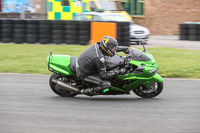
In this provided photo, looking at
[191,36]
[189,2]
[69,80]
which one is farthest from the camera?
[189,2]

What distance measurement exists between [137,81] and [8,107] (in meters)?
2.39

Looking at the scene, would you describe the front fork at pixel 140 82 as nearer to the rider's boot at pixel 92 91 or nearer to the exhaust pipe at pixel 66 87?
the rider's boot at pixel 92 91

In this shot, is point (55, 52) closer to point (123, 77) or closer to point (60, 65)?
point (60, 65)

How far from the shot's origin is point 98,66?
759 centimetres

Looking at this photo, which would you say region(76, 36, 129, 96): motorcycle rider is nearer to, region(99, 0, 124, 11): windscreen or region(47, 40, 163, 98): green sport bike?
region(47, 40, 163, 98): green sport bike

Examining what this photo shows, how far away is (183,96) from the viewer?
828 centimetres

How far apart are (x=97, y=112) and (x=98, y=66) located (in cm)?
104

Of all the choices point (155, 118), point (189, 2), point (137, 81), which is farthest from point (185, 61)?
point (189, 2)

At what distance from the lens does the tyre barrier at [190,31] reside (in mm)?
20214

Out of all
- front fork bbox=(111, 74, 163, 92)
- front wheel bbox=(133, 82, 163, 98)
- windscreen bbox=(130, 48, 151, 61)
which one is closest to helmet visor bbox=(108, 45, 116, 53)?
windscreen bbox=(130, 48, 151, 61)

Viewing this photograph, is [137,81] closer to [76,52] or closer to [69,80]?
[69,80]

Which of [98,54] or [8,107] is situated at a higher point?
[98,54]

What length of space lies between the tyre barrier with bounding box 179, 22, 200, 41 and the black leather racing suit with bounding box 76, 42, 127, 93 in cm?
1326

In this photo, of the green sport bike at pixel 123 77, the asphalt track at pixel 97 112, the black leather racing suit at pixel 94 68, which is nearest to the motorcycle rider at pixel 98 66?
the black leather racing suit at pixel 94 68
